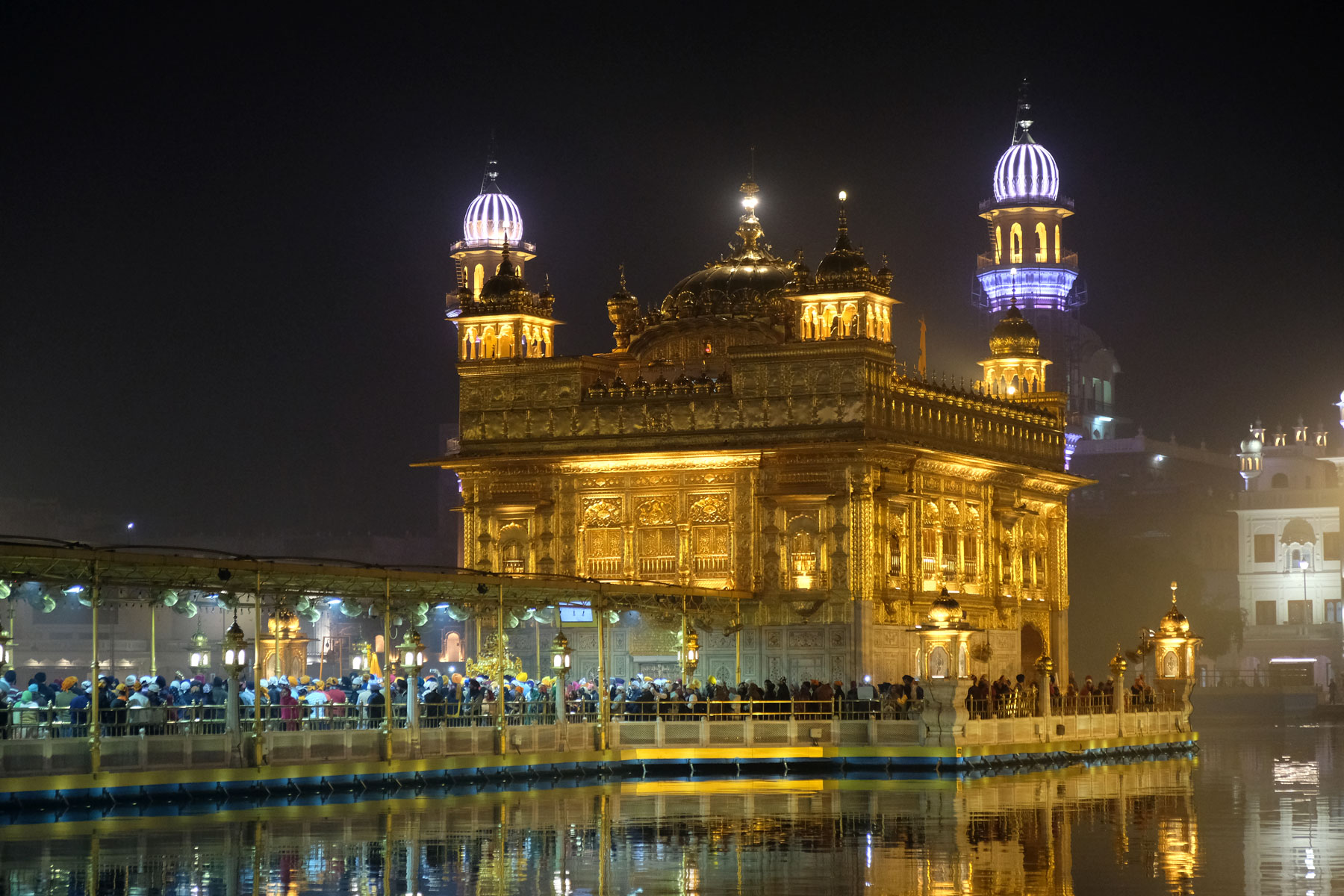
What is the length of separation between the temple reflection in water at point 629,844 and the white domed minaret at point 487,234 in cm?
5265

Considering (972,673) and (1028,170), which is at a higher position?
(1028,170)

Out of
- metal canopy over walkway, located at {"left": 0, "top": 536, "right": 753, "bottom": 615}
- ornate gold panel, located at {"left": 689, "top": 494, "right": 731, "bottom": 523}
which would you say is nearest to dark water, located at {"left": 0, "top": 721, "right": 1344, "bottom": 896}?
metal canopy over walkway, located at {"left": 0, "top": 536, "right": 753, "bottom": 615}

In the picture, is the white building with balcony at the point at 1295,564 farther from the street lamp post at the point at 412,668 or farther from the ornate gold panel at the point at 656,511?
the street lamp post at the point at 412,668

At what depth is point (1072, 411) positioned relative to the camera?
10812 cm

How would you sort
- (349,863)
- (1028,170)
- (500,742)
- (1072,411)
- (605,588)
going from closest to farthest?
(349,863) < (500,742) < (605,588) < (1028,170) < (1072,411)

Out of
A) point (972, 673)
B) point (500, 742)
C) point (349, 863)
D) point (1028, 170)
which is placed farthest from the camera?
point (1028, 170)

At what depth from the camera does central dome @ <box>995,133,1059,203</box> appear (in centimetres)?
9519

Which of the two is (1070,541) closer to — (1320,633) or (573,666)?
(1320,633)

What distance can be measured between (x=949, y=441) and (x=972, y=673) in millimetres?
5047

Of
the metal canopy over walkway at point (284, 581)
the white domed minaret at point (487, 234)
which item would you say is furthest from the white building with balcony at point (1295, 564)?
the metal canopy over walkway at point (284, 581)

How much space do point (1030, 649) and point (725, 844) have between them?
29.1m

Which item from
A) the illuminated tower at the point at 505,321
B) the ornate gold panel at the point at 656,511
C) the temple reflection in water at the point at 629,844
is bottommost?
the temple reflection in water at the point at 629,844

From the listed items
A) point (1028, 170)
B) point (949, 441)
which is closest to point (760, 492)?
point (949, 441)

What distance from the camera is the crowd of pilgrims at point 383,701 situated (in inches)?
1161
